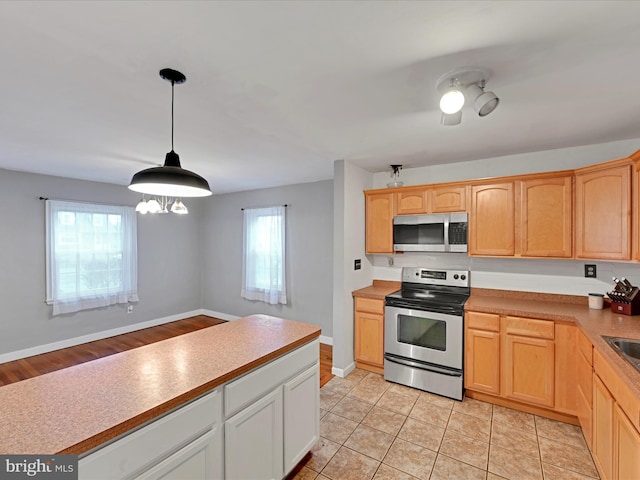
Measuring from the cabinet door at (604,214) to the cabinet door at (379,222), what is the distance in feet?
5.59

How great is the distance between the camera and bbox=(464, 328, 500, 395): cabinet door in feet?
8.72

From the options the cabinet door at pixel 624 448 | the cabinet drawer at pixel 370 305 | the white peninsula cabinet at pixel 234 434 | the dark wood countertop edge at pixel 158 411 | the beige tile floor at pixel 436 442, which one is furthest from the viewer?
the cabinet drawer at pixel 370 305

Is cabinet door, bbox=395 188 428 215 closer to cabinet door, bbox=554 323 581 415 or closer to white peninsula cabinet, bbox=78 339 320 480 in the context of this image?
cabinet door, bbox=554 323 581 415

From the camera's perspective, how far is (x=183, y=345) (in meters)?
1.76

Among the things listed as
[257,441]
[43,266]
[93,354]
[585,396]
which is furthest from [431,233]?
[43,266]

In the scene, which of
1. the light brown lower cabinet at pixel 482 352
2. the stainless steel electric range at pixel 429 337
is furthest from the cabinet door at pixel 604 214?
the stainless steel electric range at pixel 429 337

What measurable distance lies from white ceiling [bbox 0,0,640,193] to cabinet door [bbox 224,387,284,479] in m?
1.78

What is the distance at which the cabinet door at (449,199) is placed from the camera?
3.08 m

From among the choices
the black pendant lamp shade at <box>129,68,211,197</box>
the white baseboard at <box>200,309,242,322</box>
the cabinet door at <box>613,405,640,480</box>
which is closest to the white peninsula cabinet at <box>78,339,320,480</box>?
the black pendant lamp shade at <box>129,68,211,197</box>

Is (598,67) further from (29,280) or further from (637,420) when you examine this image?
(29,280)

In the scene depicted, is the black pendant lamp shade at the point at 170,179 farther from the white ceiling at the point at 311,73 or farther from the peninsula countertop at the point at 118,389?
the peninsula countertop at the point at 118,389

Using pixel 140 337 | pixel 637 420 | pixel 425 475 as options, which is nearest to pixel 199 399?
pixel 425 475

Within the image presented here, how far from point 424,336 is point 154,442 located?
2.53 m

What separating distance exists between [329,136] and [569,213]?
7.37 ft
